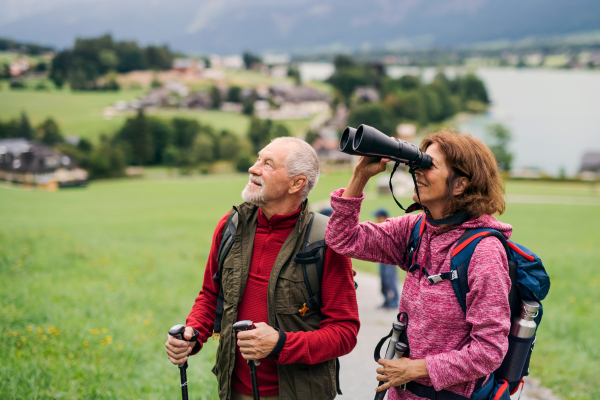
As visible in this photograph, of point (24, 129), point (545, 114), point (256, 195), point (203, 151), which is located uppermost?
point (545, 114)

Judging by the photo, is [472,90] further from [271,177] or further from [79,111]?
[271,177]

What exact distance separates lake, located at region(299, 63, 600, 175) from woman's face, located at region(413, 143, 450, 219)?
78.6m

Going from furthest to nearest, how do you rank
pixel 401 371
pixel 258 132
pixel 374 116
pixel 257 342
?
pixel 374 116
pixel 258 132
pixel 257 342
pixel 401 371

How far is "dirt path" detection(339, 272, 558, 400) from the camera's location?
4.94 metres

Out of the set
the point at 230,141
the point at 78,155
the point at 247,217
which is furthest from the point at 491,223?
the point at 230,141

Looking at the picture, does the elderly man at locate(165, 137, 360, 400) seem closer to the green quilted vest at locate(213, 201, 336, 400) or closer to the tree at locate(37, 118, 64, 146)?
the green quilted vest at locate(213, 201, 336, 400)

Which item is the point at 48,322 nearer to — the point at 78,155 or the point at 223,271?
the point at 223,271

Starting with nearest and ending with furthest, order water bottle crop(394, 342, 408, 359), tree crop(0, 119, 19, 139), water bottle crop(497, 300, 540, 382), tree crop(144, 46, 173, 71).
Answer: water bottle crop(497, 300, 540, 382) < water bottle crop(394, 342, 408, 359) < tree crop(0, 119, 19, 139) < tree crop(144, 46, 173, 71)

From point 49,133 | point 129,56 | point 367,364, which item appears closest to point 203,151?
point 49,133

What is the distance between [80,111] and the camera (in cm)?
7550

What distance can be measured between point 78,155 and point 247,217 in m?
63.2

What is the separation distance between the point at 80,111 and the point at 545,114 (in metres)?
111

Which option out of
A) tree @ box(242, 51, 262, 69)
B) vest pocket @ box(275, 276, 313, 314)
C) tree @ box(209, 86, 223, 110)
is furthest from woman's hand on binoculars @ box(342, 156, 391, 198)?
tree @ box(242, 51, 262, 69)

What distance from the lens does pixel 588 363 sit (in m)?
5.92
